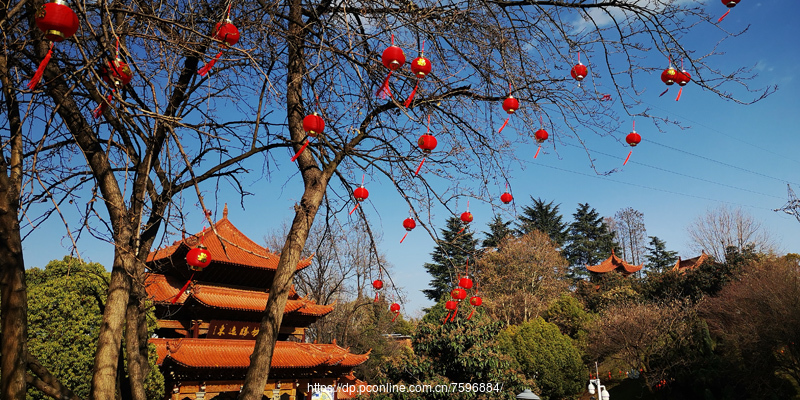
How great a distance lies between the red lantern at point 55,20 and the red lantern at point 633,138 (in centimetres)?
406

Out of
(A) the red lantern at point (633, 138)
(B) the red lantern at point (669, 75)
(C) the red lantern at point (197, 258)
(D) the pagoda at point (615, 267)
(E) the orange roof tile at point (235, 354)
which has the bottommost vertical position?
(E) the orange roof tile at point (235, 354)

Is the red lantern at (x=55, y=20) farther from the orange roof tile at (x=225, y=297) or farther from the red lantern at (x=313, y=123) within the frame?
the orange roof tile at (x=225, y=297)

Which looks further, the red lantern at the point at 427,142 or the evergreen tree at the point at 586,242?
the evergreen tree at the point at 586,242

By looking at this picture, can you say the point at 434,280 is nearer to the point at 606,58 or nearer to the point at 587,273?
the point at 587,273

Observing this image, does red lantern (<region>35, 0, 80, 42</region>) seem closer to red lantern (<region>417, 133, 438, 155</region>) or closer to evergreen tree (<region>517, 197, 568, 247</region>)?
red lantern (<region>417, 133, 438, 155</region>)

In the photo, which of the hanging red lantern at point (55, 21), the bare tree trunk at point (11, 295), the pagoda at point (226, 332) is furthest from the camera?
the pagoda at point (226, 332)

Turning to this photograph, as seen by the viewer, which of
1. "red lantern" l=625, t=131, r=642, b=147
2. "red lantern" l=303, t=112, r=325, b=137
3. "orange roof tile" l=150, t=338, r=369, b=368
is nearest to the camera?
"red lantern" l=303, t=112, r=325, b=137

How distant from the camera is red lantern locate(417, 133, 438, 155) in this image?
12.7 ft

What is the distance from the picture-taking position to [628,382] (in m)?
21.2

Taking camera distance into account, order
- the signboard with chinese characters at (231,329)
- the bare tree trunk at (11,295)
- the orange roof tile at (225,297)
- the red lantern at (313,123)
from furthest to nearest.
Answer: the signboard with chinese characters at (231,329), the orange roof tile at (225,297), the red lantern at (313,123), the bare tree trunk at (11,295)

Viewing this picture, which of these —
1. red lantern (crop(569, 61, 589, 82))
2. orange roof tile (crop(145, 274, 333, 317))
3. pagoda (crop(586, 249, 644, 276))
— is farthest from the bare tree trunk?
pagoda (crop(586, 249, 644, 276))

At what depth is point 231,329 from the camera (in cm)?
1360

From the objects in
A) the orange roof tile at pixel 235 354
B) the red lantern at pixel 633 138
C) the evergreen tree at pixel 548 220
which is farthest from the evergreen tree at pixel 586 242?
the red lantern at pixel 633 138

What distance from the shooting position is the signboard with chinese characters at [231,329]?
522 inches
